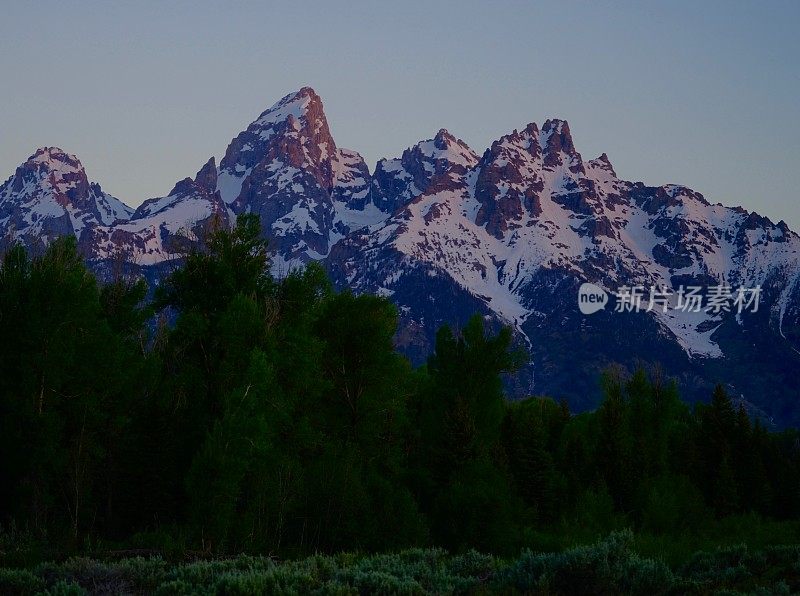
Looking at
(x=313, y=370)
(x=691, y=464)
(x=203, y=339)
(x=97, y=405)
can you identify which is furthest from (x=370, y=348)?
(x=691, y=464)

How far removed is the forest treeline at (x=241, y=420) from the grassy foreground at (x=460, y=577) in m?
12.4

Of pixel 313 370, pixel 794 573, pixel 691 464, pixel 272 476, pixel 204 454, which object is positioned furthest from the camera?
pixel 691 464

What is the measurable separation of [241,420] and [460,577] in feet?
57.1

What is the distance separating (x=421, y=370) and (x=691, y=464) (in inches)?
825

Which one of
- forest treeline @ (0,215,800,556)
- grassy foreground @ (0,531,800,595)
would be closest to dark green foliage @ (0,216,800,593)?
forest treeline @ (0,215,800,556)

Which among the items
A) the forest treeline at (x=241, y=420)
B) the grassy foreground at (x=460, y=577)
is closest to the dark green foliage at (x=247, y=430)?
the forest treeline at (x=241, y=420)

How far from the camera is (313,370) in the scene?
38.4 meters

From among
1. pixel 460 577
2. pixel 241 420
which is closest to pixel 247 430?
pixel 241 420

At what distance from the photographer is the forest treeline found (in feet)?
110

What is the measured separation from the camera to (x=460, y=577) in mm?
16406

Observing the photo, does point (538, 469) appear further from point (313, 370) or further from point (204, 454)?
point (204, 454)

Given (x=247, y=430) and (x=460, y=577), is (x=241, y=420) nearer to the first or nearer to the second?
(x=247, y=430)

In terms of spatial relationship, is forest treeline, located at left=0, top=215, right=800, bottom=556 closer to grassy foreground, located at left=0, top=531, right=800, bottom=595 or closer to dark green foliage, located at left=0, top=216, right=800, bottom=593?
dark green foliage, located at left=0, top=216, right=800, bottom=593

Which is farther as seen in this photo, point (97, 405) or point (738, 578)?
point (97, 405)
